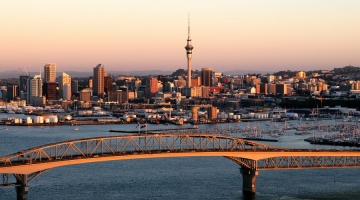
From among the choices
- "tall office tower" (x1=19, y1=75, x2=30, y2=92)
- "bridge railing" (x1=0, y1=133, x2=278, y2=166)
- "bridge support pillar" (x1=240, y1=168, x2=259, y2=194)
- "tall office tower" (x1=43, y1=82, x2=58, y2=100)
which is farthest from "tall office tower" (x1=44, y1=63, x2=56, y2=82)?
"bridge support pillar" (x1=240, y1=168, x2=259, y2=194)

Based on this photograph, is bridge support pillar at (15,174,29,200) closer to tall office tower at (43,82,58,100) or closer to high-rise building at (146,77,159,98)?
tall office tower at (43,82,58,100)

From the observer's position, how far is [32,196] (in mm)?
16609

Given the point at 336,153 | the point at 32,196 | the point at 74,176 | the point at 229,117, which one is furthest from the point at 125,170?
the point at 229,117

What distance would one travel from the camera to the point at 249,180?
17.2 m

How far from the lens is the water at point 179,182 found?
671 inches

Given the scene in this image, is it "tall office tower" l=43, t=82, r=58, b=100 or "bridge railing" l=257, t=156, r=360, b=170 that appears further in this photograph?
"tall office tower" l=43, t=82, r=58, b=100

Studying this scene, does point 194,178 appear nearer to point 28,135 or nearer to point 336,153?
point 336,153

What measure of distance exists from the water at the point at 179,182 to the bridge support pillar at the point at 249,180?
0.21 metres

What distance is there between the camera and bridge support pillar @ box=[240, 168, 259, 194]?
1714 centimetres

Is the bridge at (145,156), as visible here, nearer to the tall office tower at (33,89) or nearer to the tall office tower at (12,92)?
the tall office tower at (33,89)

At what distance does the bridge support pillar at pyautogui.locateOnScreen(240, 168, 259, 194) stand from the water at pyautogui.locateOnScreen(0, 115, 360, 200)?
0.21 metres

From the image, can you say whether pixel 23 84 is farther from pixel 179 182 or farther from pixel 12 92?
pixel 179 182

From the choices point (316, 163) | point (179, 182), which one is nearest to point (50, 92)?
point (179, 182)

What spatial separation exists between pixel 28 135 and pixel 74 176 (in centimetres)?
1548
